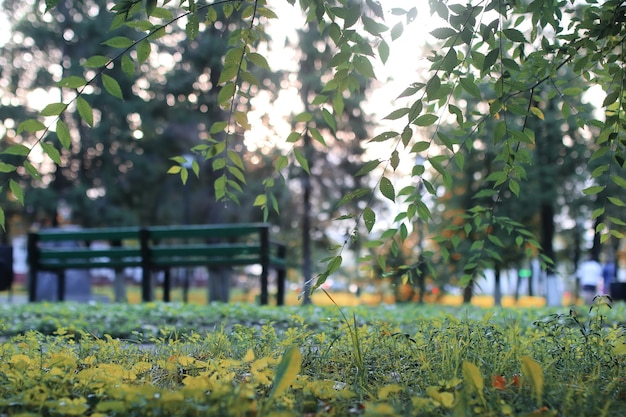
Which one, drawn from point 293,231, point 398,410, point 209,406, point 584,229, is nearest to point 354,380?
point 398,410

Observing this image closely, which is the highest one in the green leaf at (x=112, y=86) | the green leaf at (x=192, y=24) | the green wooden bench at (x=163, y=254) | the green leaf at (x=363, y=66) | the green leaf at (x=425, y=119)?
the green leaf at (x=192, y=24)

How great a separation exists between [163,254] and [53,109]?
6.40 m

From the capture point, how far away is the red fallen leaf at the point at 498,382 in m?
2.23

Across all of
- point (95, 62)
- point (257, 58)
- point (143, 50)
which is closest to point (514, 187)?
point (257, 58)

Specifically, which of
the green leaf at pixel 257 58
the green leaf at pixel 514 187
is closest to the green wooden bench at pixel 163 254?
the green leaf at pixel 514 187

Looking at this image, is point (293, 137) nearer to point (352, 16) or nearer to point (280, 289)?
point (352, 16)

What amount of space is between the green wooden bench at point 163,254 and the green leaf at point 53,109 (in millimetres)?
5533

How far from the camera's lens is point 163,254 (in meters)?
8.42

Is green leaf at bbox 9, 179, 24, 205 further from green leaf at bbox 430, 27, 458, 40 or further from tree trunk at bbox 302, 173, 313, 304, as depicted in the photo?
tree trunk at bbox 302, 173, 313, 304

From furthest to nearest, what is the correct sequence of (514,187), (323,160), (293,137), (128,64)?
1. (323,160)
2. (514,187)
3. (293,137)
4. (128,64)

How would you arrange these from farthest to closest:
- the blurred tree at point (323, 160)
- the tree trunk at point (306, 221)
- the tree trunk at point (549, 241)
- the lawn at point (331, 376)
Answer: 1. the tree trunk at point (549, 241)
2. the tree trunk at point (306, 221)
3. the blurred tree at point (323, 160)
4. the lawn at point (331, 376)

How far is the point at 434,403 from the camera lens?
195cm

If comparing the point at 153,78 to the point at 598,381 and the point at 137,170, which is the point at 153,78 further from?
the point at 598,381

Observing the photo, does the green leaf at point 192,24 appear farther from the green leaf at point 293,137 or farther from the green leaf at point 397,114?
the green leaf at point 397,114
